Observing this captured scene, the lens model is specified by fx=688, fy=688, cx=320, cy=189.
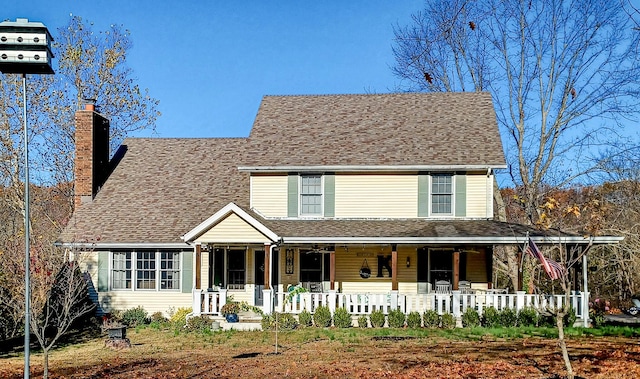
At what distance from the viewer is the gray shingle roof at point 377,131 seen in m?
24.0

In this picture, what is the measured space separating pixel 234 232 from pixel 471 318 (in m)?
7.93

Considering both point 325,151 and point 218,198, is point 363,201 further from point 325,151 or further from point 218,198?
point 218,198

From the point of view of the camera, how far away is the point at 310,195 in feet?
80.5

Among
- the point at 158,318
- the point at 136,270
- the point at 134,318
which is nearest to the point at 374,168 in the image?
the point at 158,318

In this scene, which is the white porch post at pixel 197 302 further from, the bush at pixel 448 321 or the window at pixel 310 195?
the bush at pixel 448 321

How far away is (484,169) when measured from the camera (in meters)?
23.4

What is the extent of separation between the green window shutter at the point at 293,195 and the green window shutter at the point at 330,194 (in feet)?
3.41

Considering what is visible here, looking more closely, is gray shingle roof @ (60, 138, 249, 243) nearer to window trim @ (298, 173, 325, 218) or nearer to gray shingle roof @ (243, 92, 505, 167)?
window trim @ (298, 173, 325, 218)

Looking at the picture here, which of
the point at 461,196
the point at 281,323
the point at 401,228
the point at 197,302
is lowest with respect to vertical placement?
the point at 281,323

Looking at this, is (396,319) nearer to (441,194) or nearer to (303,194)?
(441,194)

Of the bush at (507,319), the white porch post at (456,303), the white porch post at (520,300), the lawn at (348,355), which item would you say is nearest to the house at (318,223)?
the white porch post at (456,303)

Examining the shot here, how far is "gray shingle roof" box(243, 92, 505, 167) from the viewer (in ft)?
78.8

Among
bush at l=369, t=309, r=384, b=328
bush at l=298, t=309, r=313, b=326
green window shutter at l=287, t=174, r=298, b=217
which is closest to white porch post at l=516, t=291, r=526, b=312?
bush at l=369, t=309, r=384, b=328

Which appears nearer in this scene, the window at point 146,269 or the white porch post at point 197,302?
the white porch post at point 197,302
